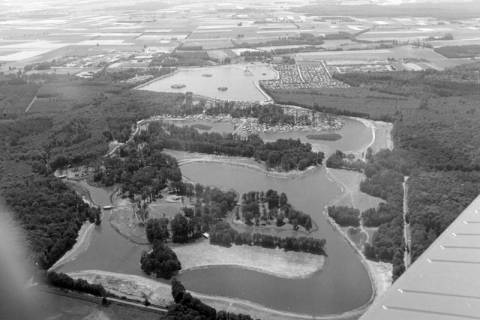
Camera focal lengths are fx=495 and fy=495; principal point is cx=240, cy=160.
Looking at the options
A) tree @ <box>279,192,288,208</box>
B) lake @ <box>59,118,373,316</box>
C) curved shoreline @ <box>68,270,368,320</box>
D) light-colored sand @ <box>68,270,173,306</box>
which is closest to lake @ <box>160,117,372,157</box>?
lake @ <box>59,118,373,316</box>

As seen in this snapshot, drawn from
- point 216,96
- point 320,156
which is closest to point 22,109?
point 216,96

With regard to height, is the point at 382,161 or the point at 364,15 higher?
the point at 364,15

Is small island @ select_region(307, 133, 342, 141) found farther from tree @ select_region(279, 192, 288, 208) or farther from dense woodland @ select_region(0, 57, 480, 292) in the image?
tree @ select_region(279, 192, 288, 208)

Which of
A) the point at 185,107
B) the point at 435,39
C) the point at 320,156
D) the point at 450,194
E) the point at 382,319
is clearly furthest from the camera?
the point at 435,39

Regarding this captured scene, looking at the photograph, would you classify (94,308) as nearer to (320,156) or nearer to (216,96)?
(320,156)

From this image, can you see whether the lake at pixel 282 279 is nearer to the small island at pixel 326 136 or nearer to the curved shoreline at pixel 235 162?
the curved shoreline at pixel 235 162

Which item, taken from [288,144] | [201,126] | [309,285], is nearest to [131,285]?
[309,285]

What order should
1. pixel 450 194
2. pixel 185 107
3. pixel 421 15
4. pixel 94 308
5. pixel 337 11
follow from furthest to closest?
pixel 337 11 → pixel 421 15 → pixel 185 107 → pixel 450 194 → pixel 94 308

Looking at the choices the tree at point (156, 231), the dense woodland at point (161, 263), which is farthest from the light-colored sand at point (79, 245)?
the dense woodland at point (161, 263)

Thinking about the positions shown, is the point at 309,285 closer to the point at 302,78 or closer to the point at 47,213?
the point at 47,213
